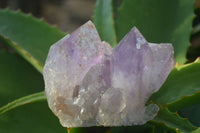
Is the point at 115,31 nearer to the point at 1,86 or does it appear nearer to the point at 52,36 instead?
the point at 52,36

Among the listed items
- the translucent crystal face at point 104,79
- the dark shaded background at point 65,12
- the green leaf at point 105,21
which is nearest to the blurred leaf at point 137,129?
the translucent crystal face at point 104,79

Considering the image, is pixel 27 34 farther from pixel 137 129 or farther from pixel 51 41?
pixel 137 129

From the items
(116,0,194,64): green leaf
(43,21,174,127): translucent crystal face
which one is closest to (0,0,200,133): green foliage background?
(116,0,194,64): green leaf

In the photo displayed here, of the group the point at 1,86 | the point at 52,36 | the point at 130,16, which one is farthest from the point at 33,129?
the point at 130,16

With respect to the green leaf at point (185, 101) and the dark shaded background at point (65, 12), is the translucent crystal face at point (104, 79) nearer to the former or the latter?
the green leaf at point (185, 101)

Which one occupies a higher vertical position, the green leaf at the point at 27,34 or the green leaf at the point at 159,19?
the green leaf at the point at 27,34
